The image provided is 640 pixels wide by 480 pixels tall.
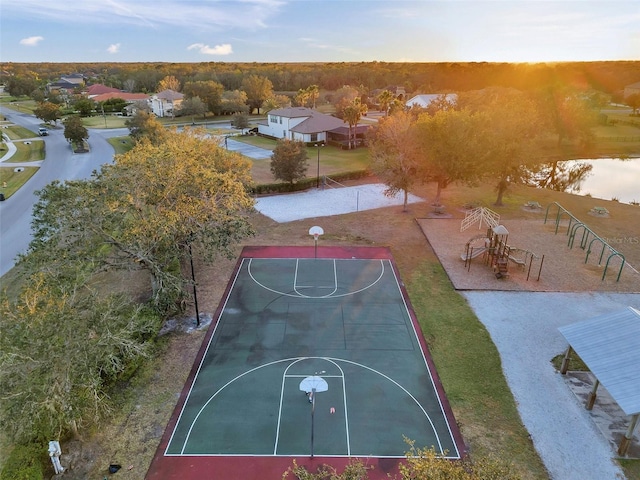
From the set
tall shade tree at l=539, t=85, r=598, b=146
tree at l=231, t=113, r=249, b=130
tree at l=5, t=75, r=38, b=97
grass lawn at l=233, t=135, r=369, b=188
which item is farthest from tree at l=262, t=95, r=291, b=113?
tree at l=5, t=75, r=38, b=97

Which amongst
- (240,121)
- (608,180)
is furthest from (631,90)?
(240,121)

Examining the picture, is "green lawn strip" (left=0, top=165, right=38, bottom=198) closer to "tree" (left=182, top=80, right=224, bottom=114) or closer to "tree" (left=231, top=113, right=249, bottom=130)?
"tree" (left=231, top=113, right=249, bottom=130)

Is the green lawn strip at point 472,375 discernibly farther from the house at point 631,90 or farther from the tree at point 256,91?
the house at point 631,90

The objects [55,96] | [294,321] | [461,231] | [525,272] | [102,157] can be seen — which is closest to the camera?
[294,321]

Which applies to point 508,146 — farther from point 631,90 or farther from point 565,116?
point 631,90

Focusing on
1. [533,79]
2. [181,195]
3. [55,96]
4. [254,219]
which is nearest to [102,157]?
[254,219]

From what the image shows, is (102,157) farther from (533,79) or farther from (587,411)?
(533,79)
